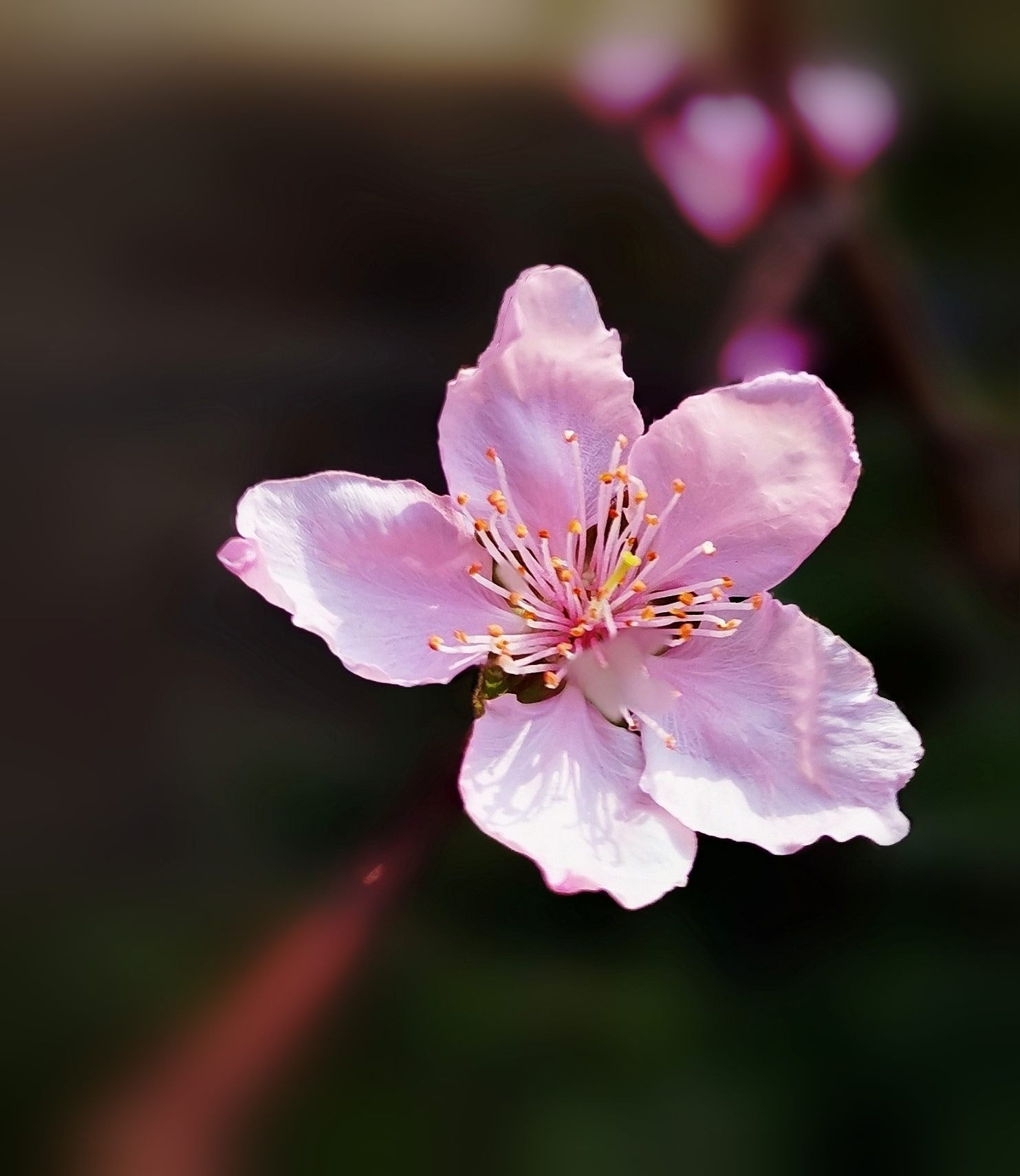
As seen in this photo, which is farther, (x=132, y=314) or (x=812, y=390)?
(x=132, y=314)

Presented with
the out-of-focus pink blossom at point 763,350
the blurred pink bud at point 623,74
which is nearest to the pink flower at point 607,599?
the out-of-focus pink blossom at point 763,350

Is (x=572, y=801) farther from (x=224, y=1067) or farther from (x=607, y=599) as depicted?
(x=224, y=1067)

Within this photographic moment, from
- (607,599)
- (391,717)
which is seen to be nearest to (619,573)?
(607,599)

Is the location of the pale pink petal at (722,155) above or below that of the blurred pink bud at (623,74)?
below

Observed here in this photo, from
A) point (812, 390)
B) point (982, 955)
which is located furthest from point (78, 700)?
point (982, 955)

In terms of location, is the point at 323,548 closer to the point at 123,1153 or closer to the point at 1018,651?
the point at 123,1153

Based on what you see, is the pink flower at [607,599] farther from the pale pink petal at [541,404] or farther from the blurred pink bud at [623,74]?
the blurred pink bud at [623,74]

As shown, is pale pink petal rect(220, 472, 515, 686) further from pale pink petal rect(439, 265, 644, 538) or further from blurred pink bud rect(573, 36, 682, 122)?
blurred pink bud rect(573, 36, 682, 122)
